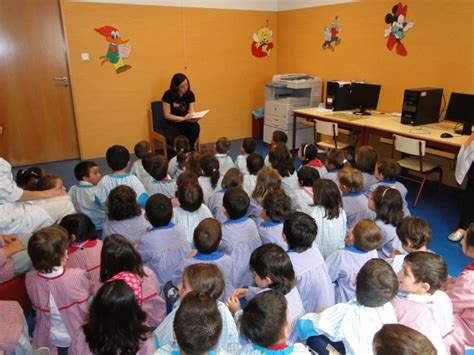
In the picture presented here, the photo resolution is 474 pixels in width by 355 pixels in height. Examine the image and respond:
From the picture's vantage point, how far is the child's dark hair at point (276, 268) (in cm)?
158

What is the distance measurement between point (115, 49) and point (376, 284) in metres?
5.05

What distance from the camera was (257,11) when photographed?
6406 millimetres

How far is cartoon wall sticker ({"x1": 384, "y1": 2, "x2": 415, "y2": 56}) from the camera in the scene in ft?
15.3

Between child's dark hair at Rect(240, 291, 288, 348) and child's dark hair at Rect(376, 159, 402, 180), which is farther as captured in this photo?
child's dark hair at Rect(376, 159, 402, 180)

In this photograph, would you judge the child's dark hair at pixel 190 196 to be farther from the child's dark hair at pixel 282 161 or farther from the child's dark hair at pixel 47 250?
the child's dark hair at pixel 282 161

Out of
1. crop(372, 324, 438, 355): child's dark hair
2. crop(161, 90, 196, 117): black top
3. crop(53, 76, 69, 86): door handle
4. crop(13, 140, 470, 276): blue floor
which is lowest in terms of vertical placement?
crop(13, 140, 470, 276): blue floor

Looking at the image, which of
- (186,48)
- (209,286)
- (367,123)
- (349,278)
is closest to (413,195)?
(367,123)

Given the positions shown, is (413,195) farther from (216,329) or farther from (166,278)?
(216,329)

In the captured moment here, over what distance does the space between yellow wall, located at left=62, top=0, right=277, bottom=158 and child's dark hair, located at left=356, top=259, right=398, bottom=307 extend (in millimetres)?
4942

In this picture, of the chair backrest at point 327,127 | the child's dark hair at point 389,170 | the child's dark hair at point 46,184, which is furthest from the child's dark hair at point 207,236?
the chair backrest at point 327,127

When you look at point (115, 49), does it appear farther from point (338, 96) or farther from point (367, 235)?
point (367, 235)

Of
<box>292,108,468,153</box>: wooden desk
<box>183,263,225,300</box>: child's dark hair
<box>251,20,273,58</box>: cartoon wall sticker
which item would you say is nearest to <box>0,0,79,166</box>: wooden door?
<box>251,20,273,58</box>: cartoon wall sticker

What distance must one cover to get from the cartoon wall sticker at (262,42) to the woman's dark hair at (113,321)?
5918mm

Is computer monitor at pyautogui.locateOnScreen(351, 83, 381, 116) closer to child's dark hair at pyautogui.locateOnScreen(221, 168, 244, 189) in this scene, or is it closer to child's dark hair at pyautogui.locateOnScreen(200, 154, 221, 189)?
child's dark hair at pyautogui.locateOnScreen(200, 154, 221, 189)
